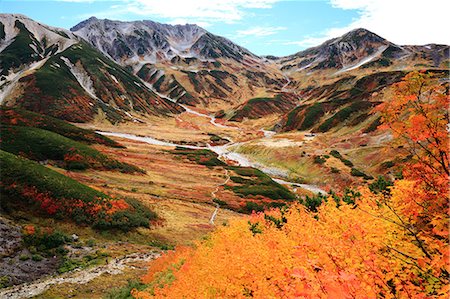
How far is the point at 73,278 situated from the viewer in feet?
91.6

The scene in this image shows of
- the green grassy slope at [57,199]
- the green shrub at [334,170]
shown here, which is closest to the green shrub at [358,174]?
the green shrub at [334,170]

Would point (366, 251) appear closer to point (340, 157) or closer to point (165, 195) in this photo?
point (165, 195)

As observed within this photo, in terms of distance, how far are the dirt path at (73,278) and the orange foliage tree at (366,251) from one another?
19.8 feet

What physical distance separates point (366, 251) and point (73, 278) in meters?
26.1

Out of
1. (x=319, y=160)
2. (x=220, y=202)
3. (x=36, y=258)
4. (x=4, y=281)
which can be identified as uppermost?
(x=319, y=160)

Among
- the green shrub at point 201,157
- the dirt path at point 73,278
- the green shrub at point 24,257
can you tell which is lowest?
the green shrub at point 201,157

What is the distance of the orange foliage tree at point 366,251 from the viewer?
11.3 meters

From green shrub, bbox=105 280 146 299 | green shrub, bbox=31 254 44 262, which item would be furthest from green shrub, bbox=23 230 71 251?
green shrub, bbox=105 280 146 299

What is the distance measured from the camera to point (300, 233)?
23625 mm

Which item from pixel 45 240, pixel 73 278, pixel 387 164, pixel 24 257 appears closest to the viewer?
pixel 73 278

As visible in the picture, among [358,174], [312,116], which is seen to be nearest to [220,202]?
[358,174]

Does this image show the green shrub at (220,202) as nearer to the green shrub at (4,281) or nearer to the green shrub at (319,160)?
the green shrub at (319,160)

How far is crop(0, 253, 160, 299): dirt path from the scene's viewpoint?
24587 mm

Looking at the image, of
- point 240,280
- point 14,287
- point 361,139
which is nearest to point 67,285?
point 14,287
